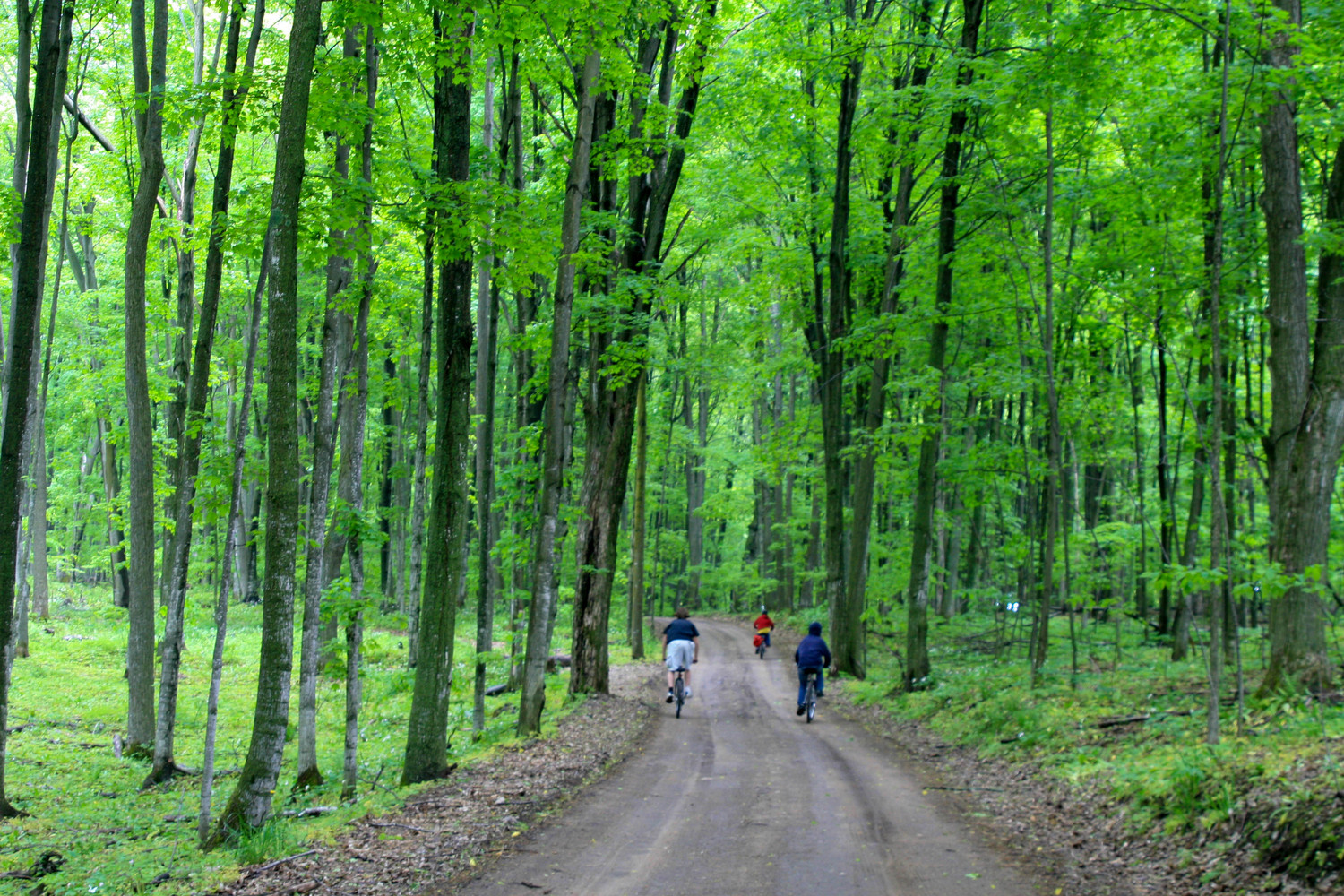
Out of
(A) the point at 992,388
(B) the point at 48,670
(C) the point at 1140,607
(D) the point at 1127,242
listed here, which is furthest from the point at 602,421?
(C) the point at 1140,607

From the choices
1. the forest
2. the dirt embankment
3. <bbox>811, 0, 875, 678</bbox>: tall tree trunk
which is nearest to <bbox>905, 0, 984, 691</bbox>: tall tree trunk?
the forest

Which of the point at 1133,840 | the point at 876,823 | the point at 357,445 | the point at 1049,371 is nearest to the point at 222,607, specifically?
the point at 357,445

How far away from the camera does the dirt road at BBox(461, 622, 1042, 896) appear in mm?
5836

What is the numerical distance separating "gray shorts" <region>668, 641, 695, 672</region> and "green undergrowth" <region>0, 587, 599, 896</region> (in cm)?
200

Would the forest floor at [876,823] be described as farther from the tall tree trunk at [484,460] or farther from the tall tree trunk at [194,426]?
the tall tree trunk at [194,426]

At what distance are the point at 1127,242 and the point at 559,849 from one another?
12640 mm

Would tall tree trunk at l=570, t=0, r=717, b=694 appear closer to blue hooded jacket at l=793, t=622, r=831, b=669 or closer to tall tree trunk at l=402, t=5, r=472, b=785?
blue hooded jacket at l=793, t=622, r=831, b=669

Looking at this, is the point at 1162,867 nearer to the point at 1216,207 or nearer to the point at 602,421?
the point at 1216,207

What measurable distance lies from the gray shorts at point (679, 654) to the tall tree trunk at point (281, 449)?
8.49m

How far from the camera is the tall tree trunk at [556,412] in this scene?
427 inches

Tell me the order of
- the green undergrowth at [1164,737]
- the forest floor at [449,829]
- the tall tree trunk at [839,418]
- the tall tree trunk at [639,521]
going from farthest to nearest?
1. the tall tree trunk at [639,521]
2. the tall tree trunk at [839,418]
3. the green undergrowth at [1164,737]
4. the forest floor at [449,829]

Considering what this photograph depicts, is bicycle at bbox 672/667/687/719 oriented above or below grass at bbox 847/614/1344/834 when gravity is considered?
below

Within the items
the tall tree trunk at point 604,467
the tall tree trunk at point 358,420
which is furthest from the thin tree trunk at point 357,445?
the tall tree trunk at point 604,467

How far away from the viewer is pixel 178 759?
11273 mm
